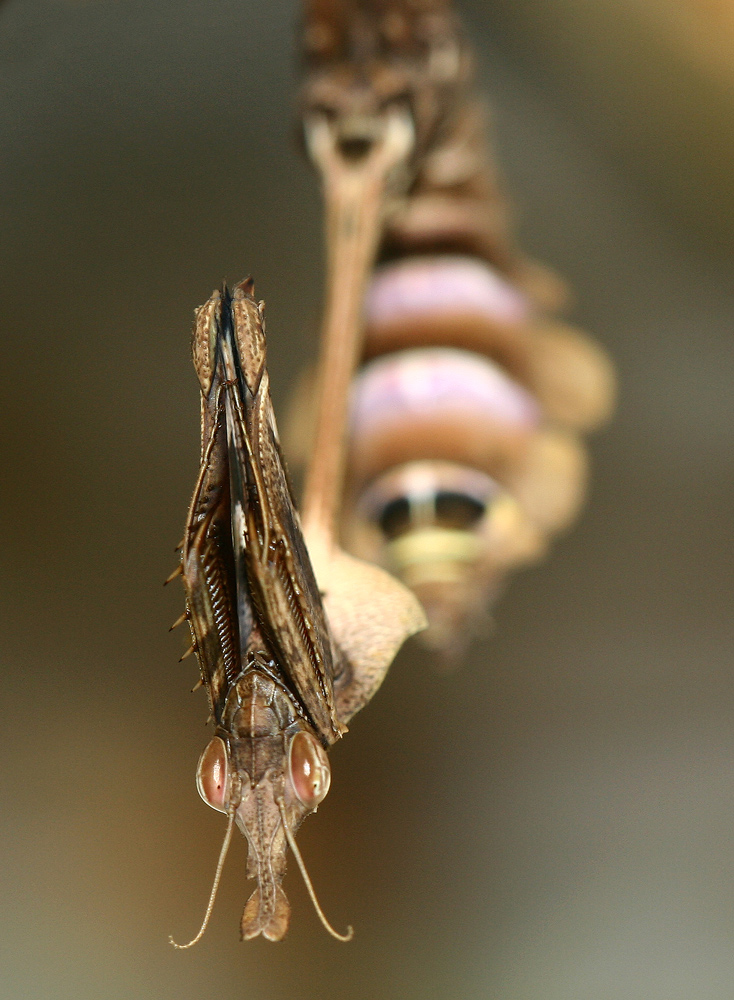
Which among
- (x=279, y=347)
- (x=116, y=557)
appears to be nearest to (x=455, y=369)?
(x=279, y=347)

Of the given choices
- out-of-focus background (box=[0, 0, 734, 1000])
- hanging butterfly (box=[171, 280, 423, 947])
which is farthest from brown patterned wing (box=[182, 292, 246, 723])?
out-of-focus background (box=[0, 0, 734, 1000])

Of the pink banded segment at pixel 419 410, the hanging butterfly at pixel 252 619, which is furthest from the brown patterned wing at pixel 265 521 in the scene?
the pink banded segment at pixel 419 410

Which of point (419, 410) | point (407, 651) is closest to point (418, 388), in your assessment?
point (419, 410)

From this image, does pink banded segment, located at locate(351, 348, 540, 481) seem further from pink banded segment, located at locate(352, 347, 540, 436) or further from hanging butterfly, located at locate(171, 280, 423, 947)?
hanging butterfly, located at locate(171, 280, 423, 947)

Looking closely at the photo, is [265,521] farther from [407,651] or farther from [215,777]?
[407,651]

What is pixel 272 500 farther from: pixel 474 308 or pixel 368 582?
pixel 474 308

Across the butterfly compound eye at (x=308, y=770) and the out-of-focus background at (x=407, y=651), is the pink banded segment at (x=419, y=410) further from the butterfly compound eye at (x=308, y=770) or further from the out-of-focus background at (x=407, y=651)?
the butterfly compound eye at (x=308, y=770)
